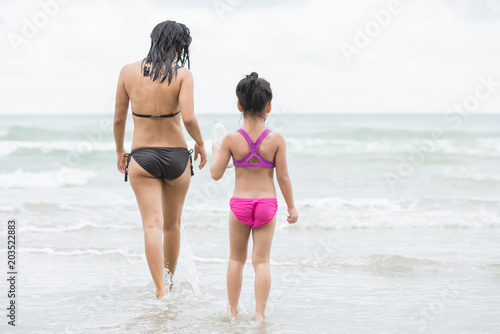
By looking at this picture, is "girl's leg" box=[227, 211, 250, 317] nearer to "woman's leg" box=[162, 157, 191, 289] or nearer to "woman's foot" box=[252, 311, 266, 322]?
"woman's foot" box=[252, 311, 266, 322]

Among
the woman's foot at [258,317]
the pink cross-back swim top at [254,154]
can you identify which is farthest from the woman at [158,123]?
the woman's foot at [258,317]

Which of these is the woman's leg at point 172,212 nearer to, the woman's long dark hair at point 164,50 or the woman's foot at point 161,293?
the woman's foot at point 161,293

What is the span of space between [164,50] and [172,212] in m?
1.19

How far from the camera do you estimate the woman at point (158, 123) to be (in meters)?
4.06

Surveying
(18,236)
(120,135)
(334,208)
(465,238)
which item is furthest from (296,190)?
(120,135)

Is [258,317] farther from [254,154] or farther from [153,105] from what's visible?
[153,105]

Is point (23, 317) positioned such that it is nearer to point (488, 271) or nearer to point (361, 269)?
point (361, 269)

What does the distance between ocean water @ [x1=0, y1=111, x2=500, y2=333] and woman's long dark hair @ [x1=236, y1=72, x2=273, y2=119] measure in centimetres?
33

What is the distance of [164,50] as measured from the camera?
13.4 feet

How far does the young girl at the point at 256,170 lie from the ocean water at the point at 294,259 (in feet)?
→ 1.07

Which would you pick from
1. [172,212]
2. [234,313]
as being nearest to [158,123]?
[172,212]

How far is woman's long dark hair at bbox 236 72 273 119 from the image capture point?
3631 millimetres

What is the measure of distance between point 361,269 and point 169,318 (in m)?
2.35

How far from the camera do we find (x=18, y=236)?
23.8 ft
